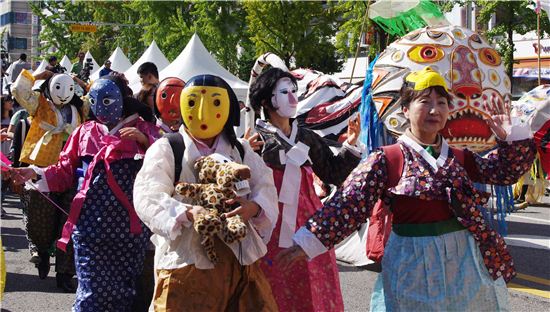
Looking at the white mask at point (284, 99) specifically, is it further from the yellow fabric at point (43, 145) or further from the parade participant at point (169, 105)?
the yellow fabric at point (43, 145)

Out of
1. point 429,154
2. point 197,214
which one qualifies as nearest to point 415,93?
point 429,154

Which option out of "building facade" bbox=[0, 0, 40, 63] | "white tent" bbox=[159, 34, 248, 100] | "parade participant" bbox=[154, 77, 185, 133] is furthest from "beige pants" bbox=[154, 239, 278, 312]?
"building facade" bbox=[0, 0, 40, 63]

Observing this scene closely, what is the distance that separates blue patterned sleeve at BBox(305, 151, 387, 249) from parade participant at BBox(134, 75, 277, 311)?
0.33 meters

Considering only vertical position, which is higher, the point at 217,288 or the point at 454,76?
the point at 454,76

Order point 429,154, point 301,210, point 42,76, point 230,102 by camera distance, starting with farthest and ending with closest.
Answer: point 42,76 < point 301,210 < point 230,102 < point 429,154

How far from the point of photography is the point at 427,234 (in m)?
3.75

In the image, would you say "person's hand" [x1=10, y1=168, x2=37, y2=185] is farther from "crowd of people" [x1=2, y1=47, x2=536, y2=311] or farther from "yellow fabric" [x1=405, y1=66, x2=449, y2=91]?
"yellow fabric" [x1=405, y1=66, x2=449, y2=91]

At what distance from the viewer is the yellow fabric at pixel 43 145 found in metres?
7.77

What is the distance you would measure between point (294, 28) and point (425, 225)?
20.8 meters

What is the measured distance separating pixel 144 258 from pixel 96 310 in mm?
604

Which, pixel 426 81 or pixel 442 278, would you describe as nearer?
pixel 442 278

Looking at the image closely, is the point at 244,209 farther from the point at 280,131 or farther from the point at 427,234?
the point at 280,131

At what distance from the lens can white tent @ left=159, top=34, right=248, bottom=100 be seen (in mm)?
16672

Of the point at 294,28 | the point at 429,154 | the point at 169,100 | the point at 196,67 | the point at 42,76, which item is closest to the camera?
the point at 429,154
